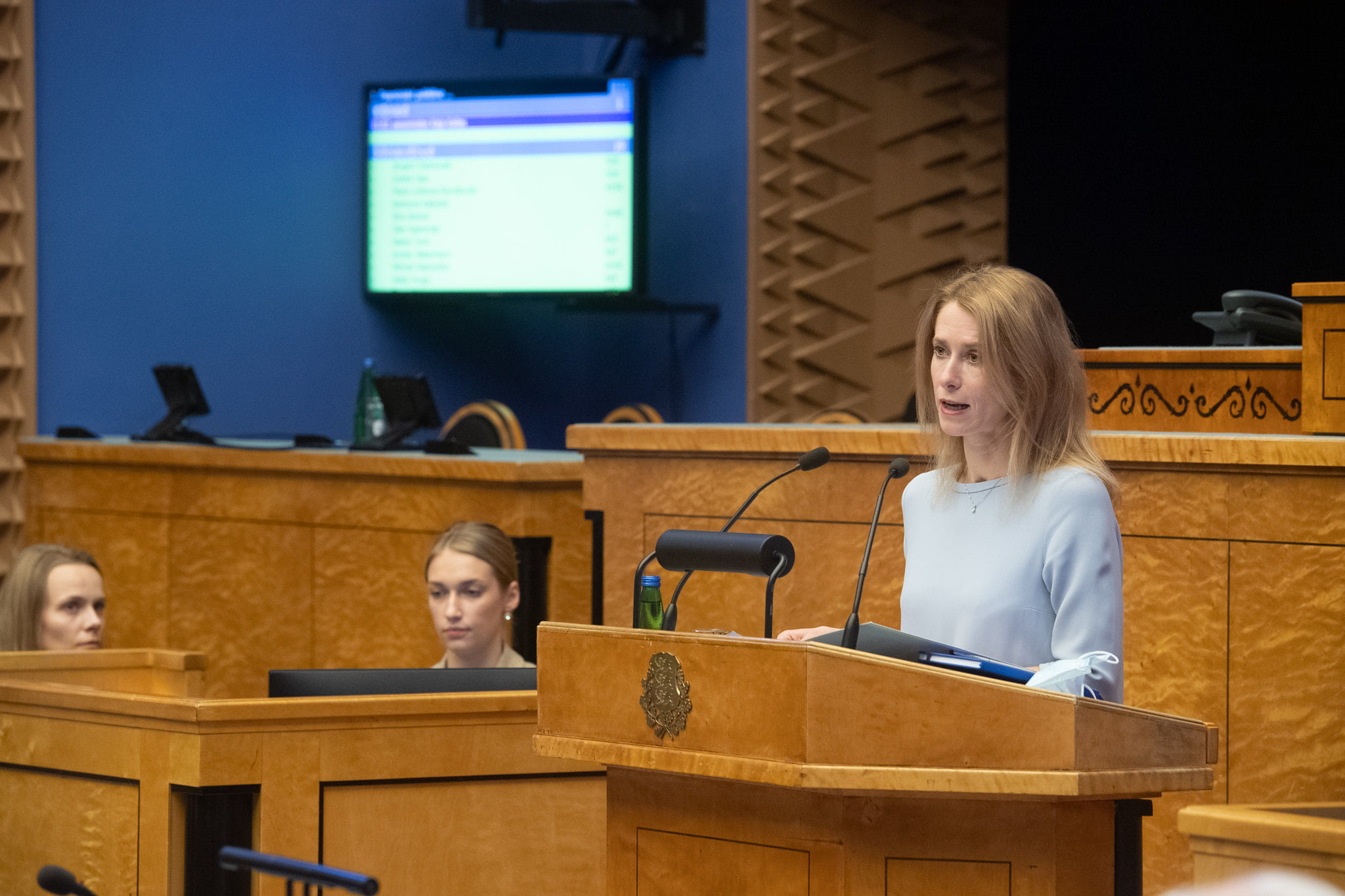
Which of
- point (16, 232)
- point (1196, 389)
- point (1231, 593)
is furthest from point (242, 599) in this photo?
point (1231, 593)

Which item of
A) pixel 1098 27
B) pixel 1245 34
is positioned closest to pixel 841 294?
pixel 1098 27

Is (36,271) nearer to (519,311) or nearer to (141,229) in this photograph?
(141,229)

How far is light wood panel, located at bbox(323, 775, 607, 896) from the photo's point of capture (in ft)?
8.69

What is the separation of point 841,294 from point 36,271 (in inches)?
126

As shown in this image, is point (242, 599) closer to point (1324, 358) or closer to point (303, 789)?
point (303, 789)

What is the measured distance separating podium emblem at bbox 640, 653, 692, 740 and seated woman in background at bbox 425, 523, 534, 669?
Answer: 163cm

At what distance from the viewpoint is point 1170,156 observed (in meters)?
Answer: 5.83

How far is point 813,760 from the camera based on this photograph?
1.87m

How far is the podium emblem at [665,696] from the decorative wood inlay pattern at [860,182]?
469 centimetres

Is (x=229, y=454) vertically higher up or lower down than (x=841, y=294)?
lower down

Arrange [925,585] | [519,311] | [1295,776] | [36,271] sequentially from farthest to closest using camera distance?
[519,311] < [36,271] < [1295,776] < [925,585]

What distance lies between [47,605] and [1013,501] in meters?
2.59

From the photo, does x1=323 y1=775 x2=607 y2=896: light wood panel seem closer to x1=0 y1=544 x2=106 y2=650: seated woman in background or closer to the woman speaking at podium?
the woman speaking at podium

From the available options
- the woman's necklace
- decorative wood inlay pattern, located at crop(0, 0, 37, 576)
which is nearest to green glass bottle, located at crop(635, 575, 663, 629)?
the woman's necklace
